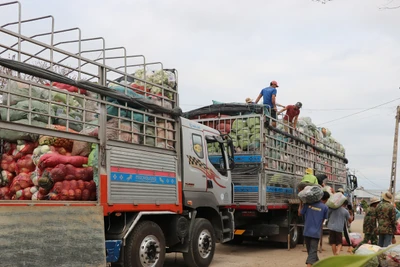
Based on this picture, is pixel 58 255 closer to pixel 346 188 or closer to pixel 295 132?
pixel 295 132

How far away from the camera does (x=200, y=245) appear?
811cm

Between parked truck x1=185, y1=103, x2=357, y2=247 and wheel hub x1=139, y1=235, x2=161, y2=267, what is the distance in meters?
2.54

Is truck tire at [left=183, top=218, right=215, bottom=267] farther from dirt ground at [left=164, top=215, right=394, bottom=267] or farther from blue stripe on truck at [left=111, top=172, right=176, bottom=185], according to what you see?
blue stripe on truck at [left=111, top=172, right=176, bottom=185]

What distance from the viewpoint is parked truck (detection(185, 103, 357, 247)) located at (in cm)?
1058

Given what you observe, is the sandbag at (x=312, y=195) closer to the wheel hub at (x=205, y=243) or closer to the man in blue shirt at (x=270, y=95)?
the wheel hub at (x=205, y=243)

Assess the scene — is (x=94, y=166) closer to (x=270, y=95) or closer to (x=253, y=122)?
(x=253, y=122)

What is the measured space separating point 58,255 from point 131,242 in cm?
138

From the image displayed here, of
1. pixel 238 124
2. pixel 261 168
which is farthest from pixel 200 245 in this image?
pixel 238 124

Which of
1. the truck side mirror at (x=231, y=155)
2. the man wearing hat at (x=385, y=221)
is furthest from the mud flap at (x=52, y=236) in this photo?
the man wearing hat at (x=385, y=221)

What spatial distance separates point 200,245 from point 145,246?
62.6 inches

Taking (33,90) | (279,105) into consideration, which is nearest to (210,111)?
(279,105)

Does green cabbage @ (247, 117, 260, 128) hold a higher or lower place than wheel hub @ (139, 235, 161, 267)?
higher

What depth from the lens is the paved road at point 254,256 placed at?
9234 mm

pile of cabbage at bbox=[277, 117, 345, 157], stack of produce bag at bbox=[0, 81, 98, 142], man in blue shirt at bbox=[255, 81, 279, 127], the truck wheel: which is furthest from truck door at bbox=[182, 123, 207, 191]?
man in blue shirt at bbox=[255, 81, 279, 127]
